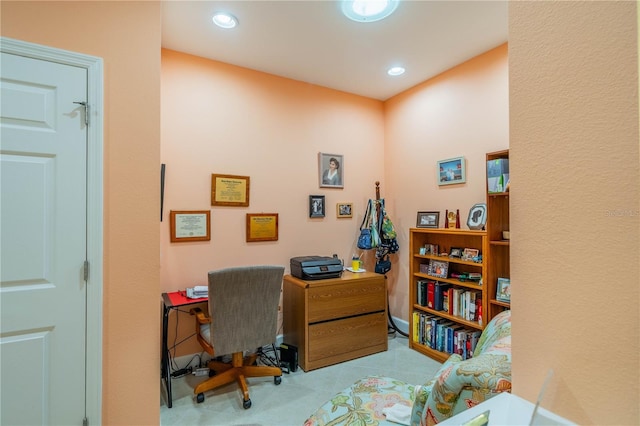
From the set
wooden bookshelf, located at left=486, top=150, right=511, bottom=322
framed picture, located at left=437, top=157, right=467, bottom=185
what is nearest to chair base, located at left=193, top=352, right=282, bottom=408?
wooden bookshelf, located at left=486, top=150, right=511, bottom=322

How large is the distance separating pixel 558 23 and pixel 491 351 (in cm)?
106

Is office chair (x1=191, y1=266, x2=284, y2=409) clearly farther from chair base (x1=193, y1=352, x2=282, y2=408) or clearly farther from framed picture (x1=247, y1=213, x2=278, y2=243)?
framed picture (x1=247, y1=213, x2=278, y2=243)

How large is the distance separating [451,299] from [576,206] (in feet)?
7.85

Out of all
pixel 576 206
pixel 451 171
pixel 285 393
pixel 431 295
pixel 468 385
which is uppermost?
pixel 451 171

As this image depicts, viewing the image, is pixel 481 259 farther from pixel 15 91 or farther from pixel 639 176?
pixel 15 91

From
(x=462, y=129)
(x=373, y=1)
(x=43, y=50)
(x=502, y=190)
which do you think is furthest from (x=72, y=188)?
(x=462, y=129)

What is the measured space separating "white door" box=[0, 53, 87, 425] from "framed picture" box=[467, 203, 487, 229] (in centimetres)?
279

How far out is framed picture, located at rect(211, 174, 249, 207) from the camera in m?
2.81

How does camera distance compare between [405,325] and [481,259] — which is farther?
[405,325]

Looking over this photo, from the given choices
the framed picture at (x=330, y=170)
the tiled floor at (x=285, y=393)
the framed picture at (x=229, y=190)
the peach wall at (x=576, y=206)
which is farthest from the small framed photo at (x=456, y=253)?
the peach wall at (x=576, y=206)

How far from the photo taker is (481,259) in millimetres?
2574

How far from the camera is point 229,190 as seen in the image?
2873 mm

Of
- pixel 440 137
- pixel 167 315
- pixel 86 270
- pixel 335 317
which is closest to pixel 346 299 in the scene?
pixel 335 317

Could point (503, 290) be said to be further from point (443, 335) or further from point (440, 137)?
point (440, 137)
